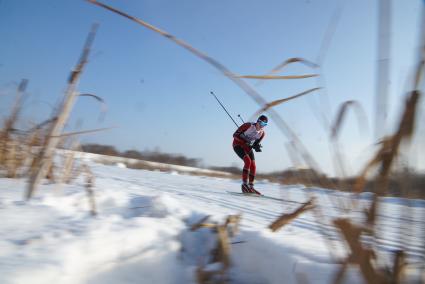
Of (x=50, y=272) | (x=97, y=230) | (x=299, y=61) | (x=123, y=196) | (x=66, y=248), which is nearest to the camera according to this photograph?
(x=299, y=61)

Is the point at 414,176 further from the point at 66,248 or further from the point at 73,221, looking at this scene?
the point at 73,221

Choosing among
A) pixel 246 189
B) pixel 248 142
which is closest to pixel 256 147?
pixel 248 142

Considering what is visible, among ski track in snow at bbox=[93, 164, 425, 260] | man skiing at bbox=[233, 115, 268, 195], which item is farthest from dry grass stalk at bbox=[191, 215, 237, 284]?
man skiing at bbox=[233, 115, 268, 195]

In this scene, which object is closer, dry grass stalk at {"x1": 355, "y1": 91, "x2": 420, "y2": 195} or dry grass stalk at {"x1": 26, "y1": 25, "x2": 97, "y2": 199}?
dry grass stalk at {"x1": 355, "y1": 91, "x2": 420, "y2": 195}

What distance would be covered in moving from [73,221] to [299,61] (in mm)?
1034

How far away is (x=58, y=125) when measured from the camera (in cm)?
147

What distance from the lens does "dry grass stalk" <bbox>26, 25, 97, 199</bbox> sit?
1376 millimetres

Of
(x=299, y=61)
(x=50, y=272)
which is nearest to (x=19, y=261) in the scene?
(x=50, y=272)

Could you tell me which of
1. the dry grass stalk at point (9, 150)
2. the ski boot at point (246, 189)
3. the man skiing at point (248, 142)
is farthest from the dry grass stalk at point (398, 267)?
the man skiing at point (248, 142)

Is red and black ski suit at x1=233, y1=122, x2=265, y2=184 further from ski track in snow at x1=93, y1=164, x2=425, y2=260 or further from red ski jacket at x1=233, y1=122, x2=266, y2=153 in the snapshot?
ski track in snow at x1=93, y1=164, x2=425, y2=260

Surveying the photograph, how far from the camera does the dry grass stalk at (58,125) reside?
1.38m

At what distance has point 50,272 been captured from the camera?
0.73 metres

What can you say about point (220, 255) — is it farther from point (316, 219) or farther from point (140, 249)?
point (316, 219)

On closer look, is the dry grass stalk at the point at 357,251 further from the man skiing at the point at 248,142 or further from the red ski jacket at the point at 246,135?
the red ski jacket at the point at 246,135
